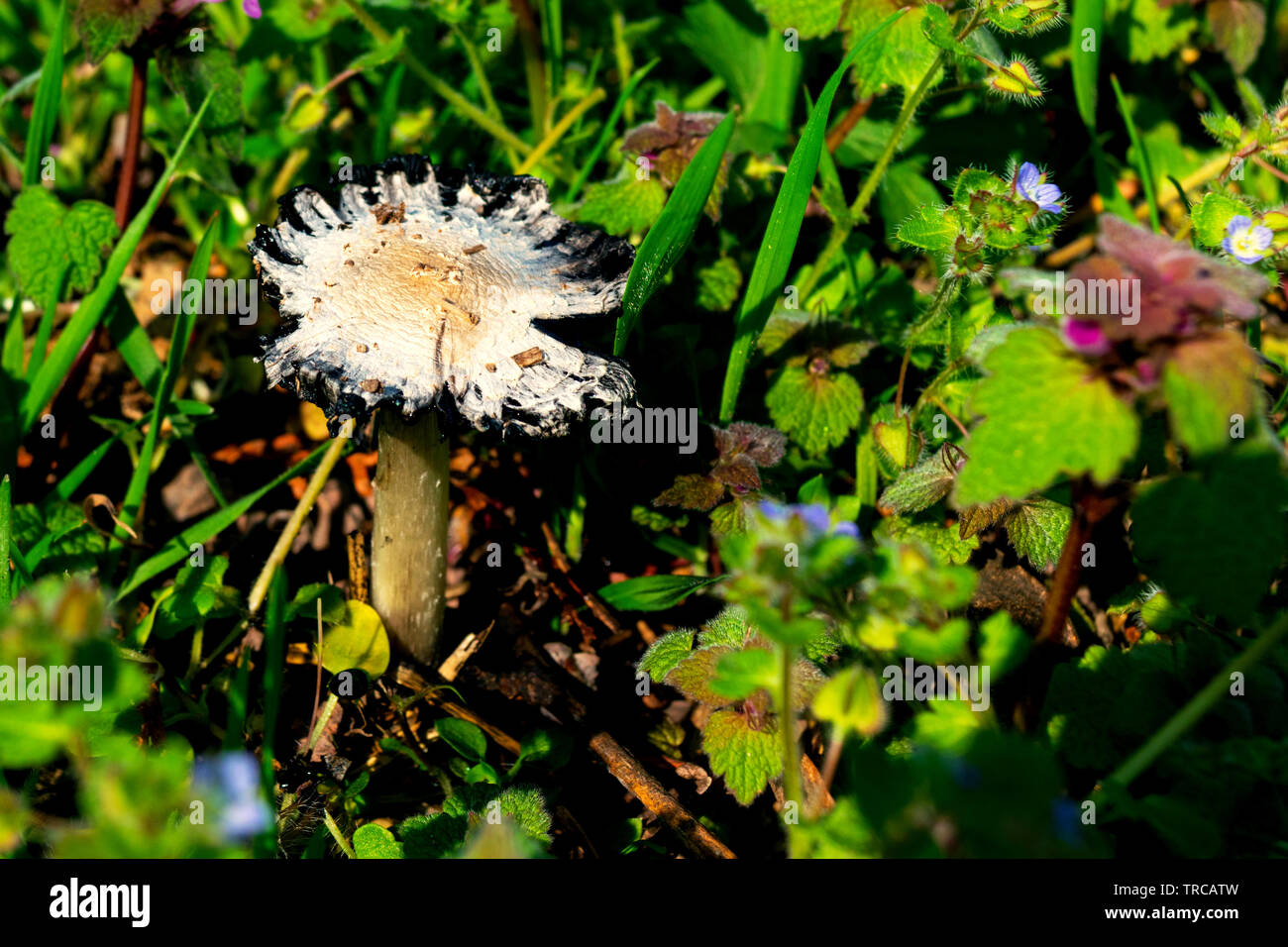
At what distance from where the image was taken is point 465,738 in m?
2.73

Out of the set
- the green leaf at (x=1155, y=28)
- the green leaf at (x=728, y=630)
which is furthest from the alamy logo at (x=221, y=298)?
the green leaf at (x=1155, y=28)

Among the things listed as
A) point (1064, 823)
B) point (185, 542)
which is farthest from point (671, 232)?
point (1064, 823)

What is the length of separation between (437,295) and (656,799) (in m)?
1.42

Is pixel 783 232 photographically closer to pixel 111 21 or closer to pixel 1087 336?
pixel 1087 336

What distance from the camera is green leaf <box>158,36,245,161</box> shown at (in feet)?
10.7

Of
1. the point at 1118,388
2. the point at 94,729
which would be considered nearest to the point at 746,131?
the point at 1118,388

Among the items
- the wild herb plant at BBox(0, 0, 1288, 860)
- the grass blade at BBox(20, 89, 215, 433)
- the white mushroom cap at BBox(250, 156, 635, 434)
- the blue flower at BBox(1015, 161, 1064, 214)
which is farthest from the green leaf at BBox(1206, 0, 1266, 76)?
the grass blade at BBox(20, 89, 215, 433)

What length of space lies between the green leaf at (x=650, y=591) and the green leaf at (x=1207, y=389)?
1.60 m

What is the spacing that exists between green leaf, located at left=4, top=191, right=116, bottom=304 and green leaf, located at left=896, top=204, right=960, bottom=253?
247 centimetres

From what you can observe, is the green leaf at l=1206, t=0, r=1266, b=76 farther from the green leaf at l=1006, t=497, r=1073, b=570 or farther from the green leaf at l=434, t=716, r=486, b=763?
the green leaf at l=434, t=716, r=486, b=763

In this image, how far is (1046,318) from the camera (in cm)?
194

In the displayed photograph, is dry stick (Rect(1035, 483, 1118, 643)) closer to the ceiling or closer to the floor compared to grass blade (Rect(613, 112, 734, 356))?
closer to the floor

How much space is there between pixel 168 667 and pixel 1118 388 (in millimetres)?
2663

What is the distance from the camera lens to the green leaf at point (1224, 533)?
5.60 ft
